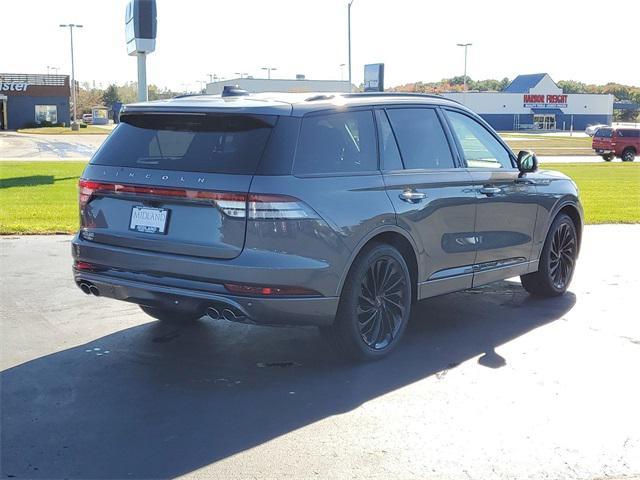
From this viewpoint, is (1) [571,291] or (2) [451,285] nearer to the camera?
(2) [451,285]

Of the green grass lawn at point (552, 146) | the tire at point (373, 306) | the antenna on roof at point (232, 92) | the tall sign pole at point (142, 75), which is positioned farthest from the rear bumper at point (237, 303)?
the green grass lawn at point (552, 146)

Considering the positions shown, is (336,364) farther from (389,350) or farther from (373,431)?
(373,431)

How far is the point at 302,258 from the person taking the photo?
16.9 ft

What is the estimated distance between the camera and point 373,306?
19.2 feet

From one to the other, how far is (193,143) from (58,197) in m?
11.2

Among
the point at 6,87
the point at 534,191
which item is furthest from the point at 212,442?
the point at 6,87

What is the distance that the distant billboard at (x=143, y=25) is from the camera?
19391 mm

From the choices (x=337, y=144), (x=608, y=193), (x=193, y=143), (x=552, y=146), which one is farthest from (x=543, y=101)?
(x=193, y=143)

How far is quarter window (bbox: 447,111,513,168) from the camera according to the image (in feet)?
22.5

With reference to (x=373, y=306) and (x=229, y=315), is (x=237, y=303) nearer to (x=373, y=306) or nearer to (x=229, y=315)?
(x=229, y=315)

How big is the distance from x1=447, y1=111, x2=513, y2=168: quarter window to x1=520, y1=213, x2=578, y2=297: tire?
3.43ft

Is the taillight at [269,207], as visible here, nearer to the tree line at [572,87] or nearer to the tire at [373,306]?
the tire at [373,306]

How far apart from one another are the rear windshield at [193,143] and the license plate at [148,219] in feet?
0.94

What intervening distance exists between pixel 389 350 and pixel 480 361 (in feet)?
2.17
